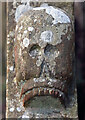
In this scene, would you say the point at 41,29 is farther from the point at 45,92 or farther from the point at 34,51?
the point at 45,92

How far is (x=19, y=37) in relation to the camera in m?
2.66

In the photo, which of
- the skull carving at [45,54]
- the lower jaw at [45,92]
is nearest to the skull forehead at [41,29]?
the skull carving at [45,54]

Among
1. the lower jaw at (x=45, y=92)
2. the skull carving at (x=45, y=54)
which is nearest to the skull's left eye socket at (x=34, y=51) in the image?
the skull carving at (x=45, y=54)

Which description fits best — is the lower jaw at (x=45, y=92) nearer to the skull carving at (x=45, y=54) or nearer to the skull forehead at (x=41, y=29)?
the skull carving at (x=45, y=54)

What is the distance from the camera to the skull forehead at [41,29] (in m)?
2.61

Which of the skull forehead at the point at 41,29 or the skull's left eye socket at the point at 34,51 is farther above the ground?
the skull forehead at the point at 41,29

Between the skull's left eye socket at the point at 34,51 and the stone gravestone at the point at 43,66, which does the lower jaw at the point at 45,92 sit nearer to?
the stone gravestone at the point at 43,66

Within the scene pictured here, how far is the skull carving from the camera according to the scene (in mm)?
2600

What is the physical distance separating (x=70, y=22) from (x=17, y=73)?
1.06 feet

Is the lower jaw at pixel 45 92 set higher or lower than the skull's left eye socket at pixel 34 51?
lower

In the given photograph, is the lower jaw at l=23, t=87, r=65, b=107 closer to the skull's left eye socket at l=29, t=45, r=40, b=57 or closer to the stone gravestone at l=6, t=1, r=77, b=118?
the stone gravestone at l=6, t=1, r=77, b=118

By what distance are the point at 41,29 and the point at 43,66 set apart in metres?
0.16

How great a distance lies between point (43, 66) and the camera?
261 cm

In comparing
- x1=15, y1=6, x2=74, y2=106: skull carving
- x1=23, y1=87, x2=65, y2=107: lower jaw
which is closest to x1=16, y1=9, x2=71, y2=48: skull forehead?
x1=15, y1=6, x2=74, y2=106: skull carving
